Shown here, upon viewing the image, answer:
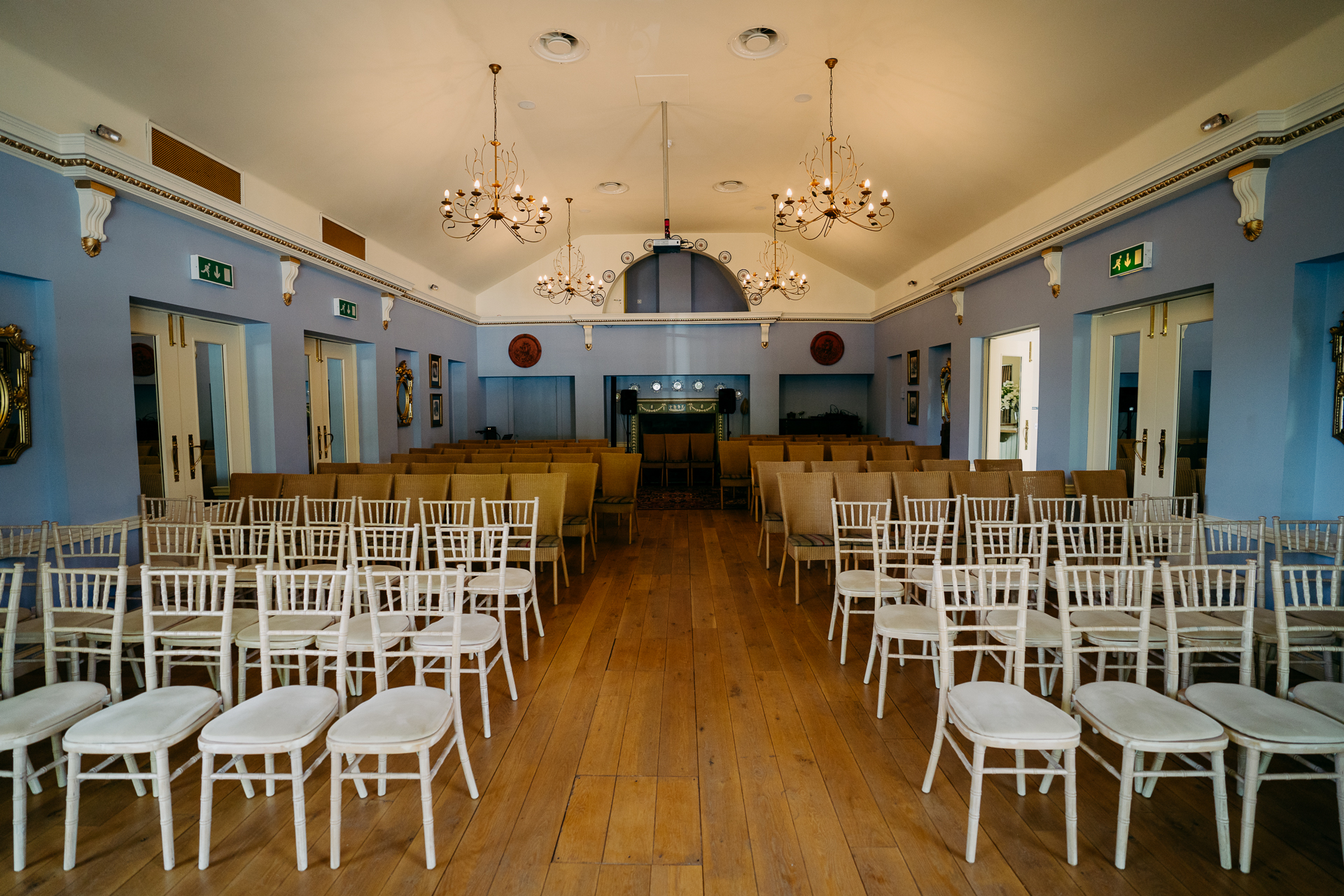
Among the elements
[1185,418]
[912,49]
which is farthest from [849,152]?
[1185,418]

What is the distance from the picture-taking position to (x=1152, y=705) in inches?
81.6

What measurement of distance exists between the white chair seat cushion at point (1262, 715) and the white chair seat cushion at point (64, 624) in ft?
14.4

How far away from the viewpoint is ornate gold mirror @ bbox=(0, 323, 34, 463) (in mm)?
3736

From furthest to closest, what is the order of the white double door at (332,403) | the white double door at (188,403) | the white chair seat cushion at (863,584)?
the white double door at (332,403) → the white double door at (188,403) → the white chair seat cushion at (863,584)

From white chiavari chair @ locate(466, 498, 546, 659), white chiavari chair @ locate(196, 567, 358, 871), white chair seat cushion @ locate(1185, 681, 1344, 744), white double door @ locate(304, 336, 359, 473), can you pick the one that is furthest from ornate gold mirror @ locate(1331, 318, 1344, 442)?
white double door @ locate(304, 336, 359, 473)

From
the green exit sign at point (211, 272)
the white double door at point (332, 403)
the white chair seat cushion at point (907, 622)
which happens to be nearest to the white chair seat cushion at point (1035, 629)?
the white chair seat cushion at point (907, 622)

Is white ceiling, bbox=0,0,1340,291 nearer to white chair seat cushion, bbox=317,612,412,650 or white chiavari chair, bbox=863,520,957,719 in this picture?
white chiavari chair, bbox=863,520,957,719

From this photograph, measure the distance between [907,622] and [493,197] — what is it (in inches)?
187

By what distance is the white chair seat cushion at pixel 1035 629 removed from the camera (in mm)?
2598

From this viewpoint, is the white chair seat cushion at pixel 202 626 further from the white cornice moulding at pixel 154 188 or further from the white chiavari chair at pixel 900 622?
the white cornice moulding at pixel 154 188

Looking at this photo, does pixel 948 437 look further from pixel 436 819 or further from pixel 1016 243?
pixel 436 819

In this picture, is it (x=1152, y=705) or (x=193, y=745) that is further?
(x=193, y=745)

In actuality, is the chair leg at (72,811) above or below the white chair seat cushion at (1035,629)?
below

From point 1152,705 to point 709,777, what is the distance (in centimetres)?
162
